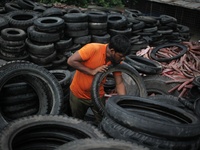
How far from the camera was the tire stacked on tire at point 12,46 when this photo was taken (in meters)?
7.00

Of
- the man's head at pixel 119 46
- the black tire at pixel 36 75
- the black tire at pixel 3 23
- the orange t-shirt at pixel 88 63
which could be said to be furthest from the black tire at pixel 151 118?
the black tire at pixel 3 23

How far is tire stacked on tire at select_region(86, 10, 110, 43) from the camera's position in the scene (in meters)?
8.41

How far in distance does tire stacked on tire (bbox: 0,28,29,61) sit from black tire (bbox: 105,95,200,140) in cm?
417

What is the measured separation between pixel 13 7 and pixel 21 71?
18.2 ft

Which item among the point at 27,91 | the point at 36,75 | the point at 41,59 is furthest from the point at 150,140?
the point at 41,59

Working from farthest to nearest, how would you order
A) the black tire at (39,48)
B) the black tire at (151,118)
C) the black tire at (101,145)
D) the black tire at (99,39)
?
the black tire at (99,39) < the black tire at (39,48) < the black tire at (151,118) < the black tire at (101,145)

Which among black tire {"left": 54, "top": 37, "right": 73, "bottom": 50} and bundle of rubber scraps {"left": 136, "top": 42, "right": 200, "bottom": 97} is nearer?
bundle of rubber scraps {"left": 136, "top": 42, "right": 200, "bottom": 97}

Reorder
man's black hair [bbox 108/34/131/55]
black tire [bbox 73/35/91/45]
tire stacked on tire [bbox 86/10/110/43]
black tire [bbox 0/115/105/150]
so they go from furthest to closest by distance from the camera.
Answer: tire stacked on tire [bbox 86/10/110/43]
black tire [bbox 73/35/91/45]
man's black hair [bbox 108/34/131/55]
black tire [bbox 0/115/105/150]

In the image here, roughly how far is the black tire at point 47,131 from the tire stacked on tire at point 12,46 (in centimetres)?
402

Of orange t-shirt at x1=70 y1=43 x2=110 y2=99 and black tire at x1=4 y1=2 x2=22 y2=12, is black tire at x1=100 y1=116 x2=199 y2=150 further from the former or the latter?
black tire at x1=4 y1=2 x2=22 y2=12

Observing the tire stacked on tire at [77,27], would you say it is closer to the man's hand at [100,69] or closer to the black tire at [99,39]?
the black tire at [99,39]

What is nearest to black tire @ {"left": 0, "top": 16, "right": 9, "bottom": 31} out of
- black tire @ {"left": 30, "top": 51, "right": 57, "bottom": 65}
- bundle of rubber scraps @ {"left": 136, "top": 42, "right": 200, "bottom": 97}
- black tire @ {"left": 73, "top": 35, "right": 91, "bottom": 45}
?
black tire @ {"left": 30, "top": 51, "right": 57, "bottom": 65}

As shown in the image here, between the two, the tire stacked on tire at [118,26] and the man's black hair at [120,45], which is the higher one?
the man's black hair at [120,45]

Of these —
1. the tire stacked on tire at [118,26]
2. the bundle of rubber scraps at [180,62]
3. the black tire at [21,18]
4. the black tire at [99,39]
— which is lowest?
the bundle of rubber scraps at [180,62]
